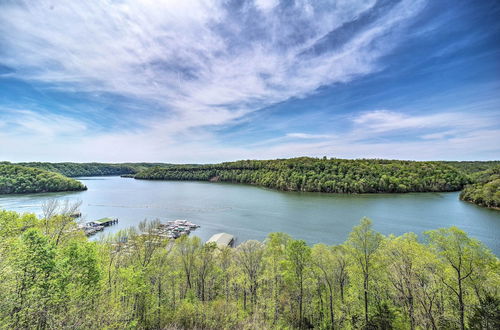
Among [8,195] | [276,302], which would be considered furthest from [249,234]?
[8,195]

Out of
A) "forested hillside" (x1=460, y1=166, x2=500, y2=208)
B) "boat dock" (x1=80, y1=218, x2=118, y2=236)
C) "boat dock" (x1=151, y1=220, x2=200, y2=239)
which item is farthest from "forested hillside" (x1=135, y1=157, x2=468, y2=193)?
"boat dock" (x1=80, y1=218, x2=118, y2=236)

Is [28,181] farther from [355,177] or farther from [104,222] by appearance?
[355,177]

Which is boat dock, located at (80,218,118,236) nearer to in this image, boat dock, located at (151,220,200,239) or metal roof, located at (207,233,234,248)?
boat dock, located at (151,220,200,239)

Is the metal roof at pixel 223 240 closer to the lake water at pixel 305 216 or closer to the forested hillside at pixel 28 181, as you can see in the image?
the lake water at pixel 305 216

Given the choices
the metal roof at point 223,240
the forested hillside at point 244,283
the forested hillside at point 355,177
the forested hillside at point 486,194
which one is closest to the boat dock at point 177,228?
the metal roof at point 223,240

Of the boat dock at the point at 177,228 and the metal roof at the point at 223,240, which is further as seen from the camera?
the boat dock at the point at 177,228

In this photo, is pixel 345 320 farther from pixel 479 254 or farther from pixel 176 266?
pixel 176 266

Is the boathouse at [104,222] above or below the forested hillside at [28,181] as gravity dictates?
below
